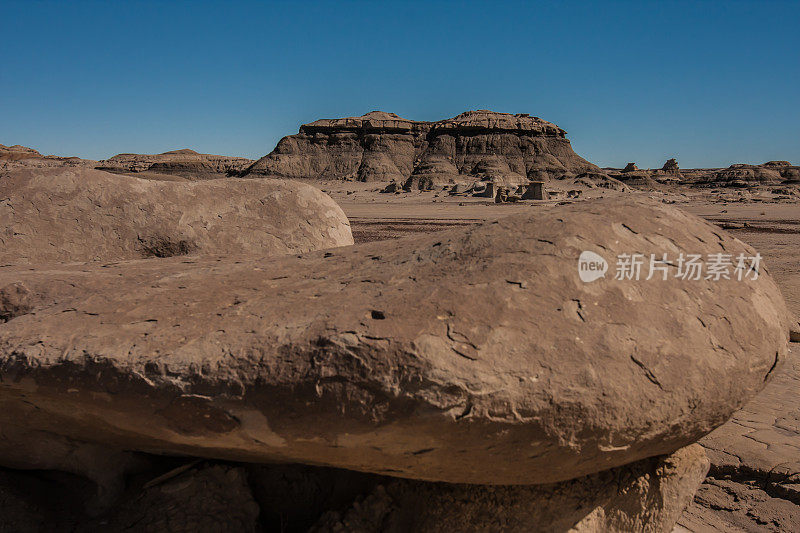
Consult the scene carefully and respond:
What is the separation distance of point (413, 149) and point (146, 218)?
2217 inches

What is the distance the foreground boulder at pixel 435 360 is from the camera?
60.2 inches

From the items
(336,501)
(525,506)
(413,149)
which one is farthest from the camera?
(413,149)

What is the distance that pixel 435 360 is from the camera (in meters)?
1.49

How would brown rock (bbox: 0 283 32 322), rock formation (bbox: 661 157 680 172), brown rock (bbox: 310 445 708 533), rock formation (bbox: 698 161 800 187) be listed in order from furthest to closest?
rock formation (bbox: 661 157 680 172)
rock formation (bbox: 698 161 800 187)
brown rock (bbox: 0 283 32 322)
brown rock (bbox: 310 445 708 533)

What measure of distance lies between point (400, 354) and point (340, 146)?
190 ft

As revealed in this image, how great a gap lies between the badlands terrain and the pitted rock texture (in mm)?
678

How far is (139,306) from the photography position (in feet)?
6.41

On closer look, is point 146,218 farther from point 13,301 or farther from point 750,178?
point 750,178

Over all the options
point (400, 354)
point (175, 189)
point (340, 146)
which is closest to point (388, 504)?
point (400, 354)

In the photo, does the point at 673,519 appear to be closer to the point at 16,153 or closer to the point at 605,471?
the point at 605,471

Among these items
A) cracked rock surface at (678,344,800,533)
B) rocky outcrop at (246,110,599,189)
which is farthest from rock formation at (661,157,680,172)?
cracked rock surface at (678,344,800,533)

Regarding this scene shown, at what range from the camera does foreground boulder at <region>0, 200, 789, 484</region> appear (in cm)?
153

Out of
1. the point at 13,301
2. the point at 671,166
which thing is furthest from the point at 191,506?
the point at 671,166

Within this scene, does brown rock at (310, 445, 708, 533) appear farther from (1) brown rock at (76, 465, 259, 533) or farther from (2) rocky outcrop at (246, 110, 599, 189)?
(2) rocky outcrop at (246, 110, 599, 189)
